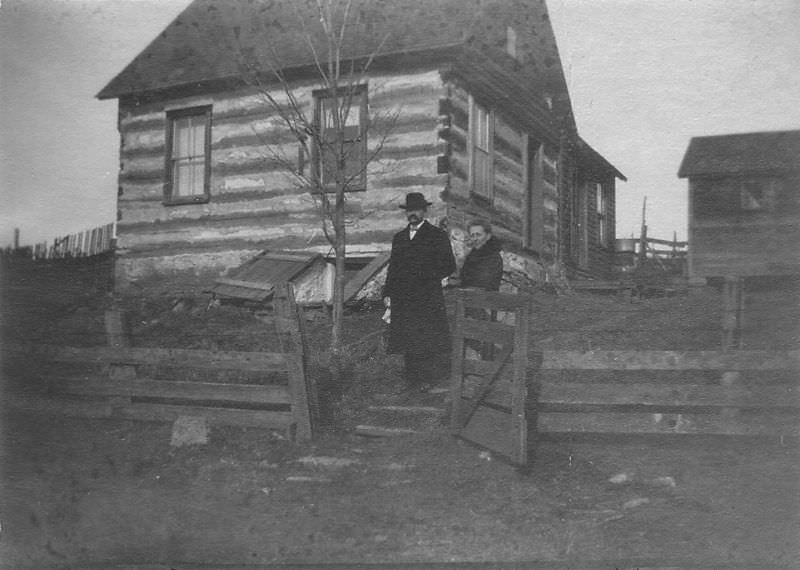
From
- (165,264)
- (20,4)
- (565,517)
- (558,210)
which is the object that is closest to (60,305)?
(165,264)

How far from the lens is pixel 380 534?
4863mm

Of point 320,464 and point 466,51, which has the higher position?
point 466,51

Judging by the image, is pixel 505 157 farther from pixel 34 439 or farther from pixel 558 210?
pixel 34 439

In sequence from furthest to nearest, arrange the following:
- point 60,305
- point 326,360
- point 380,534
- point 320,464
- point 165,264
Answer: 1. point 165,264
2. point 60,305
3. point 326,360
4. point 320,464
5. point 380,534

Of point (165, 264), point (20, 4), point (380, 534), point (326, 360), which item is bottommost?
point (380, 534)

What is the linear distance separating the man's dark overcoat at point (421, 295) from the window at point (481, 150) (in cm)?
436

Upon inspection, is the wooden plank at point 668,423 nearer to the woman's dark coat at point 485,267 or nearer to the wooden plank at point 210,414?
the woman's dark coat at point 485,267

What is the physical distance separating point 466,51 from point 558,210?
18.7 ft

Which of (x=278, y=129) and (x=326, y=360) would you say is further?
(x=278, y=129)

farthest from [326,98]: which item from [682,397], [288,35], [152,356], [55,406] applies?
[682,397]

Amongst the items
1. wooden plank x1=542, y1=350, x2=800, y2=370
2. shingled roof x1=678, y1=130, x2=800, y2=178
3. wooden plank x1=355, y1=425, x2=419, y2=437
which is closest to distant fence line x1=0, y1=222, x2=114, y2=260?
wooden plank x1=355, y1=425, x2=419, y2=437

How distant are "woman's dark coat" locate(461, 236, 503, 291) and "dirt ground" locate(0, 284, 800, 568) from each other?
53.5 inches

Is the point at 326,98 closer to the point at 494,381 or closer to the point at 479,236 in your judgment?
the point at 479,236

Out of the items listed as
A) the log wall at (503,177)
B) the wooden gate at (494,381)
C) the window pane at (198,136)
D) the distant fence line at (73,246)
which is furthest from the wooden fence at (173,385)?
the window pane at (198,136)
